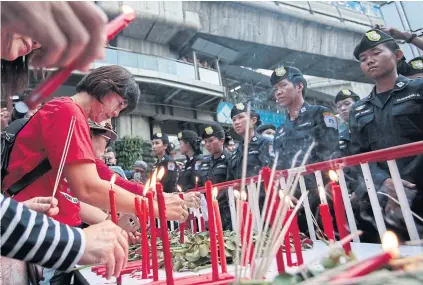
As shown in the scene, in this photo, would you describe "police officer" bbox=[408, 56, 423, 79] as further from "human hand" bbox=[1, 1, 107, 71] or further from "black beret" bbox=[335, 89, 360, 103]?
"human hand" bbox=[1, 1, 107, 71]

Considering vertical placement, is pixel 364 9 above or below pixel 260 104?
above

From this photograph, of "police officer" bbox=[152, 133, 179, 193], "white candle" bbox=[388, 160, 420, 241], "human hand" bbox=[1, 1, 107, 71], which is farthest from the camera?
"police officer" bbox=[152, 133, 179, 193]

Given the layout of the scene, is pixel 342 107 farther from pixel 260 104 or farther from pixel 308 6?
pixel 308 6

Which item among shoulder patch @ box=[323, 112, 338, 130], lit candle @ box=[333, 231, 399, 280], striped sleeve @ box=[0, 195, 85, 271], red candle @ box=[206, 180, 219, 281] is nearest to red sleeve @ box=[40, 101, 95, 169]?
red candle @ box=[206, 180, 219, 281]

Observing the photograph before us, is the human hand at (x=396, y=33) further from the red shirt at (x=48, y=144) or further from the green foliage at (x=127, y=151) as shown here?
the green foliage at (x=127, y=151)

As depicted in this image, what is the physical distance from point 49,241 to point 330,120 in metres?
3.19

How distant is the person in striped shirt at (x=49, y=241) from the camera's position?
732 mm

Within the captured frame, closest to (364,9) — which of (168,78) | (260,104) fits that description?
(260,104)

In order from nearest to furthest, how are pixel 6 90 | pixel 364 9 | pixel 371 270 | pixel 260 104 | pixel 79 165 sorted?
pixel 371 270 → pixel 6 90 → pixel 79 165 → pixel 260 104 → pixel 364 9

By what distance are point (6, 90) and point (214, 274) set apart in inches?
42.2

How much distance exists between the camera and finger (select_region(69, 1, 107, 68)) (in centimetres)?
77

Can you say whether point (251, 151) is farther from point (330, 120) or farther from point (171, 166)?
point (171, 166)

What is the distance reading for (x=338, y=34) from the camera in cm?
1702

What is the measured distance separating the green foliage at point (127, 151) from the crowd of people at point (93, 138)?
26.7 ft
